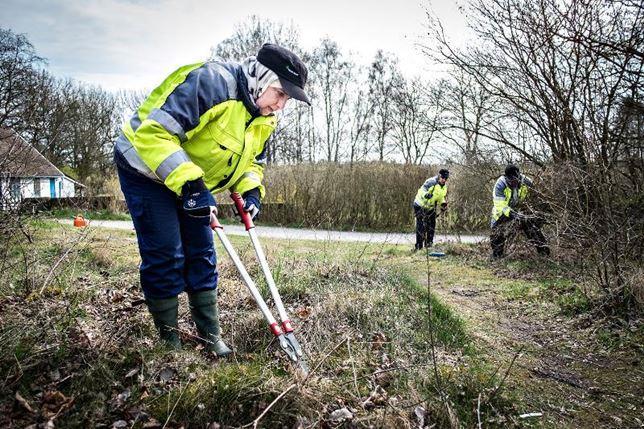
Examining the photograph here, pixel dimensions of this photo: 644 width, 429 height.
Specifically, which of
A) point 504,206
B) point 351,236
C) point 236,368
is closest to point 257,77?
point 236,368

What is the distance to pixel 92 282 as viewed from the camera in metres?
4.45

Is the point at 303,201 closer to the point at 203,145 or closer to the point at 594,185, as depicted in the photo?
the point at 594,185

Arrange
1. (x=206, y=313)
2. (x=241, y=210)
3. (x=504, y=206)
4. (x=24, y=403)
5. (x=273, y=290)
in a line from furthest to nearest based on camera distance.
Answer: (x=504, y=206) < (x=241, y=210) < (x=206, y=313) < (x=273, y=290) < (x=24, y=403)

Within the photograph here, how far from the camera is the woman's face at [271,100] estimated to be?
2960 millimetres

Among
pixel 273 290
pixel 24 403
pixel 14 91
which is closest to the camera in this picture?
pixel 24 403

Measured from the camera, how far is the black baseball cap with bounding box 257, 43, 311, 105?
2.89 metres

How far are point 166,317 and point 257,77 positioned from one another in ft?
5.30

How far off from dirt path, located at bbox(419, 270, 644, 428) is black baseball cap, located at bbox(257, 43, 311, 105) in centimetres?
235

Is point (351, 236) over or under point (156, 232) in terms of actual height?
under

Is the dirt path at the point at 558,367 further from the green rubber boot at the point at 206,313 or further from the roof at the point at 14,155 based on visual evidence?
the roof at the point at 14,155

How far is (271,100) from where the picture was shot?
9.84 ft

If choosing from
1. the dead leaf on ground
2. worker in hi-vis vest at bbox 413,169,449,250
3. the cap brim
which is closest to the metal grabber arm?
the cap brim

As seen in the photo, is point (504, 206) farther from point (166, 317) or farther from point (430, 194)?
point (166, 317)

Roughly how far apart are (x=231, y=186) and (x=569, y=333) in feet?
11.0
